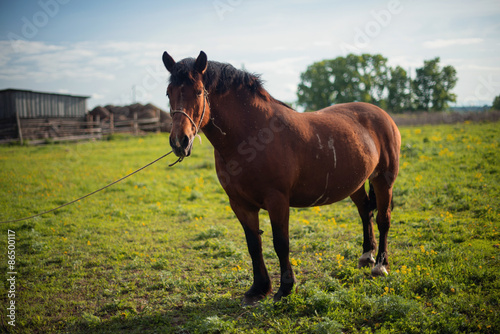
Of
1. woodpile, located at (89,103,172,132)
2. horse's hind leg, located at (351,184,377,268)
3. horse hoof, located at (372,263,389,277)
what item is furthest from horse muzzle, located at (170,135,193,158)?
woodpile, located at (89,103,172,132)

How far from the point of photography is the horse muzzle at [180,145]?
313 cm

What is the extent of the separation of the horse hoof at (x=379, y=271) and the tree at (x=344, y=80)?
56673 millimetres

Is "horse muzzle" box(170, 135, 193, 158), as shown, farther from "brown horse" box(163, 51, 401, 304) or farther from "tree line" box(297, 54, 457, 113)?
"tree line" box(297, 54, 457, 113)

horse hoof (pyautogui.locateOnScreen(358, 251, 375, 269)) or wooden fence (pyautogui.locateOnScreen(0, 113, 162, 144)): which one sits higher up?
wooden fence (pyautogui.locateOnScreen(0, 113, 162, 144))

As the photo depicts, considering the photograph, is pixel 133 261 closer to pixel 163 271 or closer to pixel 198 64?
pixel 163 271

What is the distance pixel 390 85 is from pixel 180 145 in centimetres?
6534

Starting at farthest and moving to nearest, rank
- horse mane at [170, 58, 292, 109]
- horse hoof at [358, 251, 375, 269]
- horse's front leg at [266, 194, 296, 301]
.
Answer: horse hoof at [358, 251, 375, 269] < horse's front leg at [266, 194, 296, 301] < horse mane at [170, 58, 292, 109]

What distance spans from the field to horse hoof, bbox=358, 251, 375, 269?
11 cm

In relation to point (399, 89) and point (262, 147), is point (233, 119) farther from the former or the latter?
point (399, 89)

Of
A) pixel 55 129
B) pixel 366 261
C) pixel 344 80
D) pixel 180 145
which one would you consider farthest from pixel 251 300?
pixel 344 80

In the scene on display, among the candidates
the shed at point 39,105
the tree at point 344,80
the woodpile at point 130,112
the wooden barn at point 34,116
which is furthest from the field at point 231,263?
the tree at point 344,80

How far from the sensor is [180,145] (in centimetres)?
316

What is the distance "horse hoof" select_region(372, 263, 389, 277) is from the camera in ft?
14.5

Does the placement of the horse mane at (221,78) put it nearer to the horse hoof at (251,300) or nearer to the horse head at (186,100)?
the horse head at (186,100)
